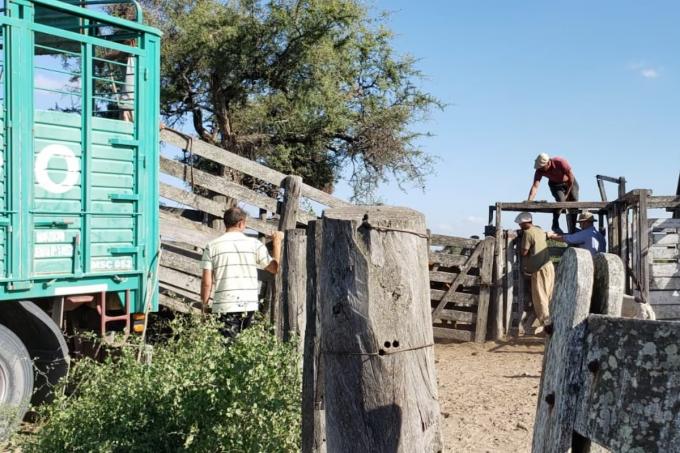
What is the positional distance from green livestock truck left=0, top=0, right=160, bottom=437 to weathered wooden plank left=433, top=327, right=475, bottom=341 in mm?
6399

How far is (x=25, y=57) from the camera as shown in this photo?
6020mm

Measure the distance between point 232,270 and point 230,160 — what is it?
8.01ft

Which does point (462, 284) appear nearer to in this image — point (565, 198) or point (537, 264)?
point (537, 264)

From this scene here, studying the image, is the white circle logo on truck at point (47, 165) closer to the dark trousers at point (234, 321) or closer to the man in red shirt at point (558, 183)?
the dark trousers at point (234, 321)

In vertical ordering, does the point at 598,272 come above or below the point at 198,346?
above

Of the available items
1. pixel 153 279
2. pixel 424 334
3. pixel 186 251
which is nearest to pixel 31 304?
pixel 153 279

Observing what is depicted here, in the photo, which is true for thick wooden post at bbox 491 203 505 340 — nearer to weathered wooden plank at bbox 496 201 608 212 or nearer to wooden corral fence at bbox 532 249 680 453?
weathered wooden plank at bbox 496 201 608 212

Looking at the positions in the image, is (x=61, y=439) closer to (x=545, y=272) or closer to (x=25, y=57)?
(x=25, y=57)

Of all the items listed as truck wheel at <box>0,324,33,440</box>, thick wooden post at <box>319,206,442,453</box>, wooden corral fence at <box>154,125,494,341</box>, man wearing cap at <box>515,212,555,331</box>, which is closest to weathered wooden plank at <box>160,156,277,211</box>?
wooden corral fence at <box>154,125,494,341</box>

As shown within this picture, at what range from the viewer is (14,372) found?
5.78 meters

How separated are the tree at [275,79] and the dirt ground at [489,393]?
841 cm

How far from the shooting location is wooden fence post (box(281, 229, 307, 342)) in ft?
18.1

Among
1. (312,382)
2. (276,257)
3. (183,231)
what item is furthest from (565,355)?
(183,231)

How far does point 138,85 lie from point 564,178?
7.51 meters
